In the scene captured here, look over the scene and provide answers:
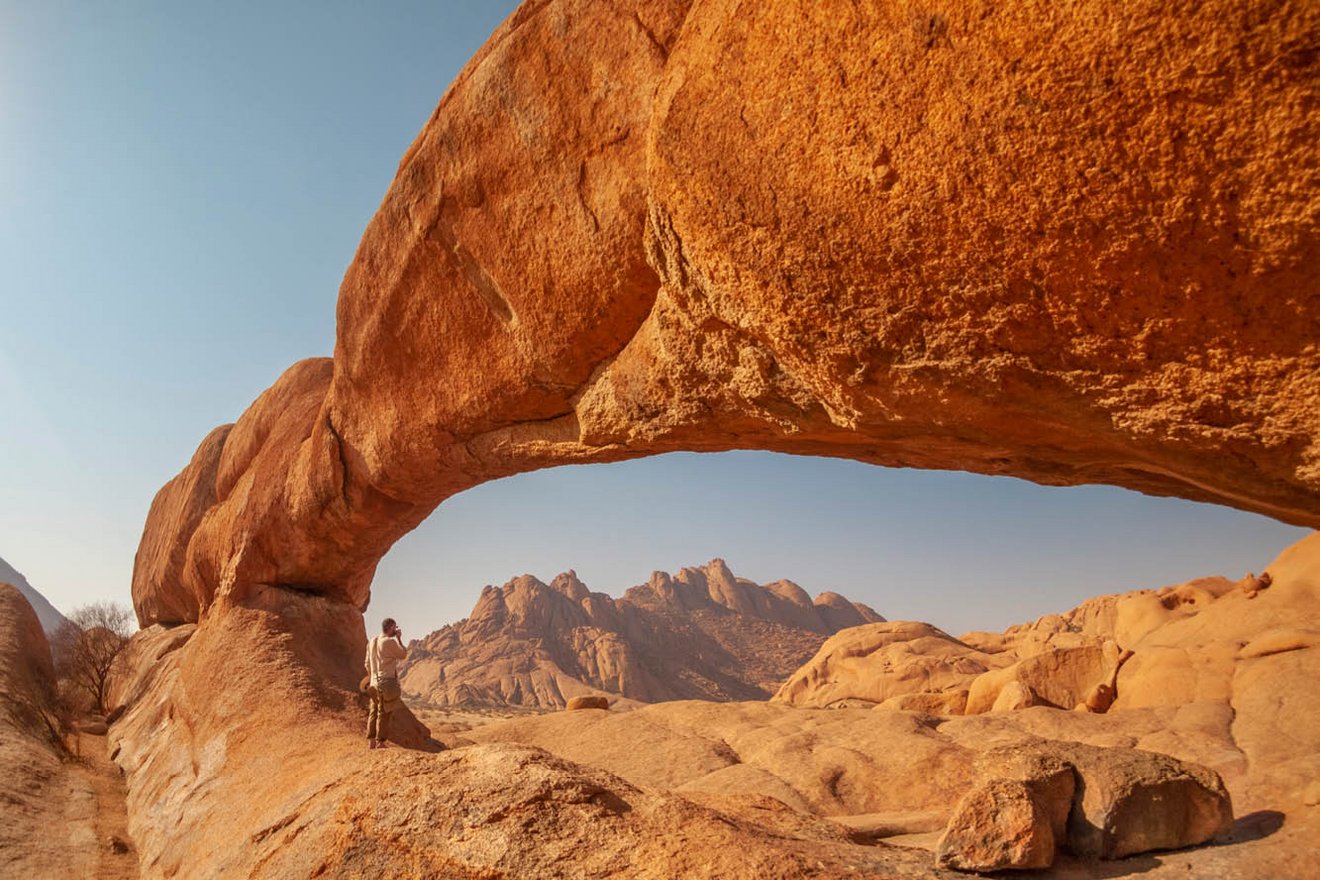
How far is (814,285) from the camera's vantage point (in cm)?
397

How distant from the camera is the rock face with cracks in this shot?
8.72 ft

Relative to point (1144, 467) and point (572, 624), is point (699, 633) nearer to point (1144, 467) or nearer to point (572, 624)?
point (572, 624)

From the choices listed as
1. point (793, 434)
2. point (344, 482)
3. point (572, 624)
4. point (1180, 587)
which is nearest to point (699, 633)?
point (572, 624)

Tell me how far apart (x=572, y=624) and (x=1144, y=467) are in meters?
57.7

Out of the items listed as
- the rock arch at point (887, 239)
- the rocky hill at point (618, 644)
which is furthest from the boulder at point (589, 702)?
the rocky hill at point (618, 644)

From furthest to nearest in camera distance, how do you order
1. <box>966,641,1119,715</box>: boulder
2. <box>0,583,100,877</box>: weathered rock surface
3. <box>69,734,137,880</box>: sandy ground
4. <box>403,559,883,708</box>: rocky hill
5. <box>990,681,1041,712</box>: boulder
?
<box>403,559,883,708</box>: rocky hill
<box>966,641,1119,715</box>: boulder
<box>990,681,1041,712</box>: boulder
<box>69,734,137,880</box>: sandy ground
<box>0,583,100,877</box>: weathered rock surface

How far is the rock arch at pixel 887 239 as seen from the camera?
102 inches

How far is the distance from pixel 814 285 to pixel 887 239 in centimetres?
53

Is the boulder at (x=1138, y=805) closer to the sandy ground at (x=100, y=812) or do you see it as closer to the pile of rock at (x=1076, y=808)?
the pile of rock at (x=1076, y=808)

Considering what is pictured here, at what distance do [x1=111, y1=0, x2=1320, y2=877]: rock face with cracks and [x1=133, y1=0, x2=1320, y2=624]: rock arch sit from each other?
15 millimetres

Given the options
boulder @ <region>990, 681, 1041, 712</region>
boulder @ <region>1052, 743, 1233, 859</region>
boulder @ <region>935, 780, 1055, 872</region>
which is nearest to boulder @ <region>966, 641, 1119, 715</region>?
boulder @ <region>990, 681, 1041, 712</region>

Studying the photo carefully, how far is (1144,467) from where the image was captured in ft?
13.6

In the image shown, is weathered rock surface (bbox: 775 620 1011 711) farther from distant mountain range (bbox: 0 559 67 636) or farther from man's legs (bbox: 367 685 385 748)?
distant mountain range (bbox: 0 559 67 636)

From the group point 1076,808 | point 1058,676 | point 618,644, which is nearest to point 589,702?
point 1058,676
